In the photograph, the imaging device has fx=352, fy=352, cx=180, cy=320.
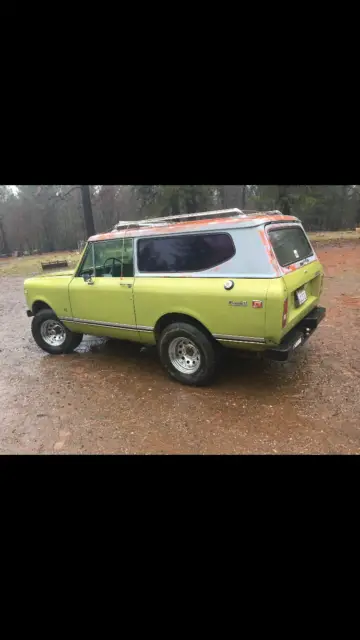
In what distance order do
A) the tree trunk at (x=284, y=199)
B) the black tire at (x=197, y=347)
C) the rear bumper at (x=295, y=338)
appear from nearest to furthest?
the rear bumper at (x=295, y=338)
the black tire at (x=197, y=347)
the tree trunk at (x=284, y=199)

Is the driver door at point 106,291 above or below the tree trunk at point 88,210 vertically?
below

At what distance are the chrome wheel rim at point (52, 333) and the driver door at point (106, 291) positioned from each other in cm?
62

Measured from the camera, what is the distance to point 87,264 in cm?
508

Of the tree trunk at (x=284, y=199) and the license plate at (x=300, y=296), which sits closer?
the license plate at (x=300, y=296)

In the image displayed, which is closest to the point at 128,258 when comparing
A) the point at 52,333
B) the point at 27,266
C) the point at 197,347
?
the point at 197,347

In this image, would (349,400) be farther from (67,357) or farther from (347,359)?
(67,357)

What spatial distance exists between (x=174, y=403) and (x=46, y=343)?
9.38 ft

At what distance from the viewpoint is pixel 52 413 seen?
3.94 meters

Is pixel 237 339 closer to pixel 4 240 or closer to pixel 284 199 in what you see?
pixel 284 199

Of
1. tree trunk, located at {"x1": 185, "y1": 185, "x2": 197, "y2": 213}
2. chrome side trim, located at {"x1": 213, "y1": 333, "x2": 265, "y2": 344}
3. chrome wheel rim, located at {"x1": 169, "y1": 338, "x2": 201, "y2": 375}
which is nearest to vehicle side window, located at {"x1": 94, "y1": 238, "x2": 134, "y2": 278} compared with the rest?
chrome wheel rim, located at {"x1": 169, "y1": 338, "x2": 201, "y2": 375}

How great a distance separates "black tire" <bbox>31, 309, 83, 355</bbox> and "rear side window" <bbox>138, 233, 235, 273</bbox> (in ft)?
6.13

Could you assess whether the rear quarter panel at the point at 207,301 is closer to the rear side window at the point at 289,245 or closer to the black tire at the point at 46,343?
the rear side window at the point at 289,245

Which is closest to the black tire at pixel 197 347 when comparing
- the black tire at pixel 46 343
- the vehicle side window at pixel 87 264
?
the vehicle side window at pixel 87 264

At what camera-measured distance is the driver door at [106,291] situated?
181 inches
